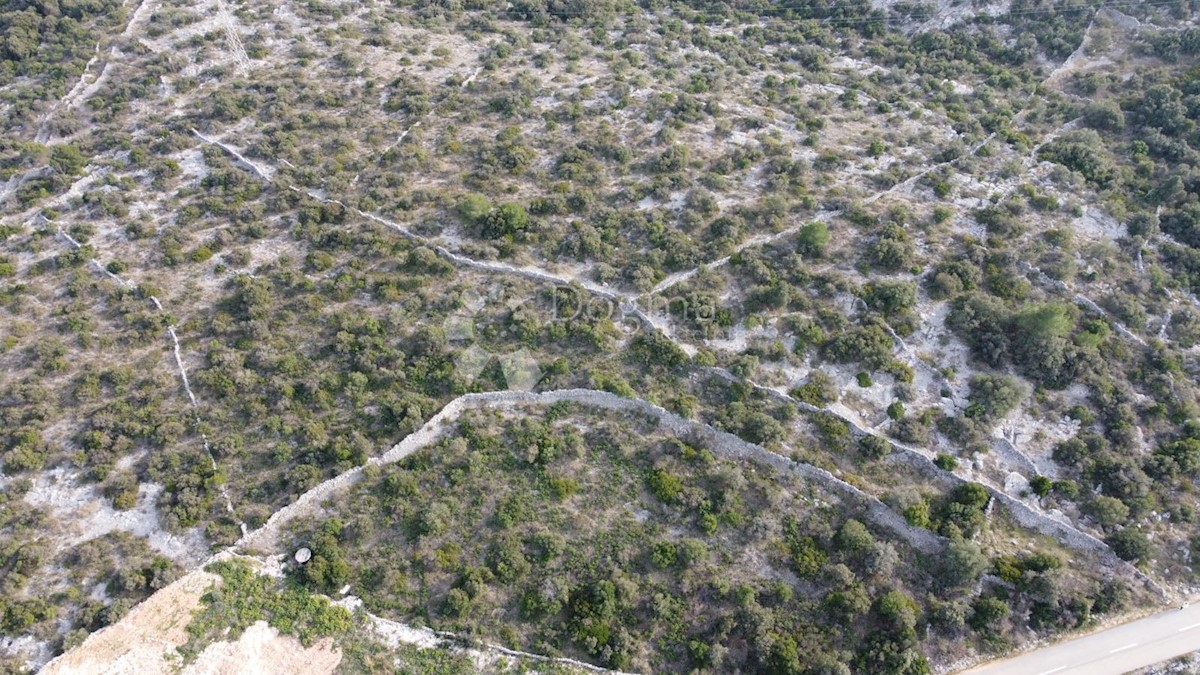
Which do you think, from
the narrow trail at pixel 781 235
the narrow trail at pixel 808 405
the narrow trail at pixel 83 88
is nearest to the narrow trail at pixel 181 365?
the narrow trail at pixel 808 405

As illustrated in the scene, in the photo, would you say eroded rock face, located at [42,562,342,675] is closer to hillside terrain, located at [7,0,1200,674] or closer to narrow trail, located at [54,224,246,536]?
hillside terrain, located at [7,0,1200,674]

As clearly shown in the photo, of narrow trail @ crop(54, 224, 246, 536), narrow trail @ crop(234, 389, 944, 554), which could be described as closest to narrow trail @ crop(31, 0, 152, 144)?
narrow trail @ crop(54, 224, 246, 536)

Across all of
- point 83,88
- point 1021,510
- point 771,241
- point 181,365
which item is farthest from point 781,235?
point 83,88

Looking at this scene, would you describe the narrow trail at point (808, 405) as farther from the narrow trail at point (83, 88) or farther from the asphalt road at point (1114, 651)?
the narrow trail at point (83, 88)

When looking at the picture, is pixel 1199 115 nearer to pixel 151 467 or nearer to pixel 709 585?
pixel 709 585

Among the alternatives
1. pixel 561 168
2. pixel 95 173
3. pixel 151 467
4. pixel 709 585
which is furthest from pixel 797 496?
pixel 95 173

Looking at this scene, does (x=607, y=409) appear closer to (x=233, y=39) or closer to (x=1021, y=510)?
(x=1021, y=510)
